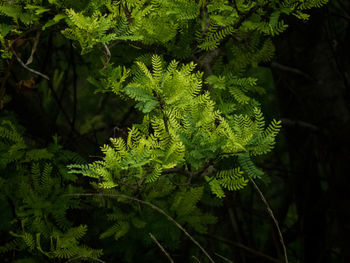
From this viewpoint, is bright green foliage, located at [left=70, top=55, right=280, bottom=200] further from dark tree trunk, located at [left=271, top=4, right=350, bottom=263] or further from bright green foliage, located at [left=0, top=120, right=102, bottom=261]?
dark tree trunk, located at [left=271, top=4, right=350, bottom=263]

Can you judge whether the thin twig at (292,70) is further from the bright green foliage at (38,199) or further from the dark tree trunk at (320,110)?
the bright green foliage at (38,199)

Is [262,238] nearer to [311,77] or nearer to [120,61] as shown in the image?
[311,77]

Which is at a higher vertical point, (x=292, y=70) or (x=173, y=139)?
(x=292, y=70)

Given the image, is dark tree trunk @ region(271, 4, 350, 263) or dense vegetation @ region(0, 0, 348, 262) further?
dark tree trunk @ region(271, 4, 350, 263)

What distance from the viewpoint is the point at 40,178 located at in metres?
2.47

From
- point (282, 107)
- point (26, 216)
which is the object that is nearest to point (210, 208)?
point (282, 107)

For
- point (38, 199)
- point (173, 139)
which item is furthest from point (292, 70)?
point (38, 199)

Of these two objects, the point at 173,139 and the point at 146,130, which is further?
the point at 146,130

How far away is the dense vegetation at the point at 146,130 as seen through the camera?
4.97 ft

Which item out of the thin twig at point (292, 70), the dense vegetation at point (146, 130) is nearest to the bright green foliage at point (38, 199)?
the dense vegetation at point (146, 130)

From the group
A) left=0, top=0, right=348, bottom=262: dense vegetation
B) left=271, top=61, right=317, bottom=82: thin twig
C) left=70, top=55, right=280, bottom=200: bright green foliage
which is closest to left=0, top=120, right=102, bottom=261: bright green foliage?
left=0, top=0, right=348, bottom=262: dense vegetation

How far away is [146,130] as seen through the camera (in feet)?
5.74

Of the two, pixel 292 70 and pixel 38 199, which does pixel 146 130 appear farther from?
pixel 292 70

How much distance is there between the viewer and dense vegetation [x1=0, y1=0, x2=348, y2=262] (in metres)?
1.52
